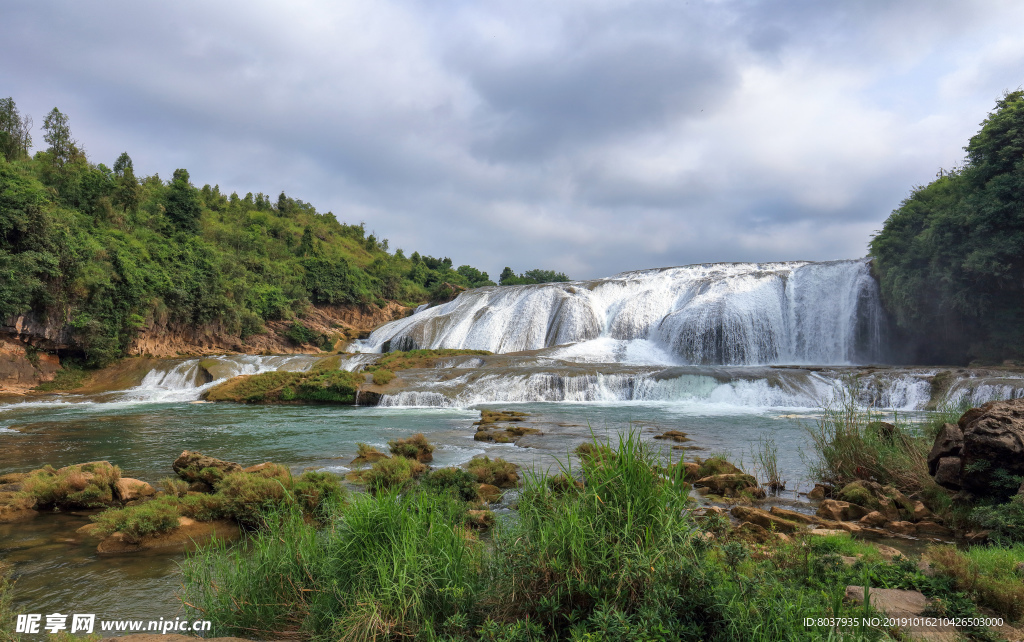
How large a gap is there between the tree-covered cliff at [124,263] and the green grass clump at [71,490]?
23.0 m

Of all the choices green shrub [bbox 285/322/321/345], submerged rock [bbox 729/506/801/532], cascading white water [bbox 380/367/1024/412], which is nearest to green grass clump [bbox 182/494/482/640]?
submerged rock [bbox 729/506/801/532]

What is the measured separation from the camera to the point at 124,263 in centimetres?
2841

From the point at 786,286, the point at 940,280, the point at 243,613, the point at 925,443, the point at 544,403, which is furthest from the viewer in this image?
the point at 786,286

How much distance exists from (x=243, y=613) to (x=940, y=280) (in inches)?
1129

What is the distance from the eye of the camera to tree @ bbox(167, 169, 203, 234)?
41.8 metres

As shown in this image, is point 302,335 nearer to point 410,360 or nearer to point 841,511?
point 410,360

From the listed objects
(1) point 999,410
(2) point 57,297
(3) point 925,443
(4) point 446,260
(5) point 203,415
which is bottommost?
(5) point 203,415

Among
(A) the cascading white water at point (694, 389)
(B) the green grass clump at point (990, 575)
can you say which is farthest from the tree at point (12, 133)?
(B) the green grass clump at point (990, 575)

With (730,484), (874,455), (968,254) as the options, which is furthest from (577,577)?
(968,254)

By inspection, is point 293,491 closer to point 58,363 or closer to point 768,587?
point 768,587

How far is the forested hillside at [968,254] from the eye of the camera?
20.0 meters

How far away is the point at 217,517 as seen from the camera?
5.84m

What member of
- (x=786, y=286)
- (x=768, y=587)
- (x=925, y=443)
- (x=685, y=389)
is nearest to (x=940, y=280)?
(x=786, y=286)

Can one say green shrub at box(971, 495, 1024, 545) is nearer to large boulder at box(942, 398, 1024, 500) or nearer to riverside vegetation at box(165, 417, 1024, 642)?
large boulder at box(942, 398, 1024, 500)
